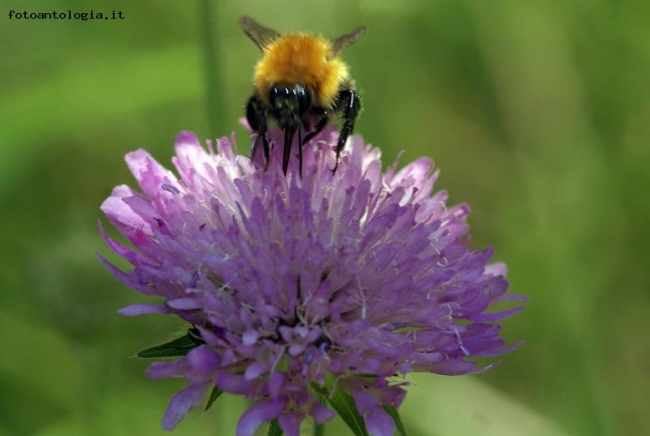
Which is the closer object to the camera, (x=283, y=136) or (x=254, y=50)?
(x=283, y=136)

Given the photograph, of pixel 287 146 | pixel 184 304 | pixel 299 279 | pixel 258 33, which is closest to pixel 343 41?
pixel 258 33

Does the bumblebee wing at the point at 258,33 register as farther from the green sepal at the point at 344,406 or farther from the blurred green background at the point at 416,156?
the green sepal at the point at 344,406

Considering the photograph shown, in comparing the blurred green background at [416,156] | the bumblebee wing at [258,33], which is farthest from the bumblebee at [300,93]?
the blurred green background at [416,156]

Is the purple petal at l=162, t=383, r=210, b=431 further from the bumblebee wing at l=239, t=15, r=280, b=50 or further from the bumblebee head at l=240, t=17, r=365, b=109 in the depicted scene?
the bumblebee wing at l=239, t=15, r=280, b=50

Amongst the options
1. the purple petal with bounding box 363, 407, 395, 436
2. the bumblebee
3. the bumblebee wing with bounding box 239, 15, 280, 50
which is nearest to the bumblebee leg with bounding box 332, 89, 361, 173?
the bumblebee

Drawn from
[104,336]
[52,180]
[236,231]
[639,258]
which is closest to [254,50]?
[52,180]

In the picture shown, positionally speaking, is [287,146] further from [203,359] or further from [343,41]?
[203,359]

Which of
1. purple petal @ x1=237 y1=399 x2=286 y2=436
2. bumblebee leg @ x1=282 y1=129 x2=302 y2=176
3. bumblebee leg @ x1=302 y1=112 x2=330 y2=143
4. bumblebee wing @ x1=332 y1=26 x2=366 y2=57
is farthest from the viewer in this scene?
bumblebee wing @ x1=332 y1=26 x2=366 y2=57

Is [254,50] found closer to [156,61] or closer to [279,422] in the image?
[156,61]
